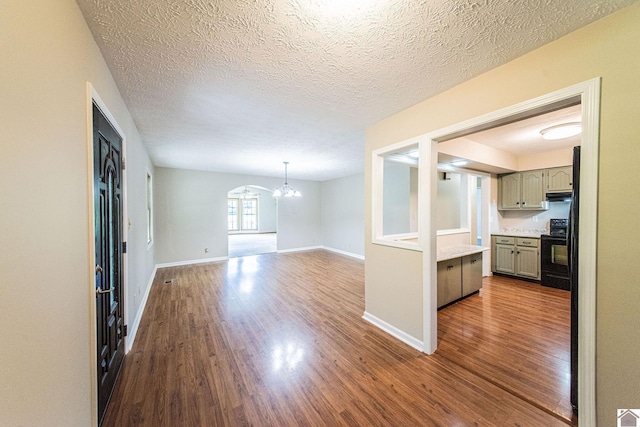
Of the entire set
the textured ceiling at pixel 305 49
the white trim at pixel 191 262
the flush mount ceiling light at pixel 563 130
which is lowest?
the white trim at pixel 191 262

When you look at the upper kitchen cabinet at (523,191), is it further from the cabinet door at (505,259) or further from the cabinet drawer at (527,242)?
the cabinet door at (505,259)

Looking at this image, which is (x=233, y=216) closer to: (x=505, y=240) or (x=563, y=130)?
(x=505, y=240)

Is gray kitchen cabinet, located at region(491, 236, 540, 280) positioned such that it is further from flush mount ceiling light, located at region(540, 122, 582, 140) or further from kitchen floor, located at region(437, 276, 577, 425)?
flush mount ceiling light, located at region(540, 122, 582, 140)

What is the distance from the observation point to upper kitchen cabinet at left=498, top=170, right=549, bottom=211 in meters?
4.49

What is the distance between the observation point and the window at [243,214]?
13.4m

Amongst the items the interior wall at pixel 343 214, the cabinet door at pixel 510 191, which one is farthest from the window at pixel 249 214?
the cabinet door at pixel 510 191

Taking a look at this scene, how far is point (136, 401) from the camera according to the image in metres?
1.72

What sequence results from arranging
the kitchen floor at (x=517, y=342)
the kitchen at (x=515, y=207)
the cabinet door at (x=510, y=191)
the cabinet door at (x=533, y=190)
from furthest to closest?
1. the cabinet door at (x=510, y=191)
2. the cabinet door at (x=533, y=190)
3. the kitchen at (x=515, y=207)
4. the kitchen floor at (x=517, y=342)

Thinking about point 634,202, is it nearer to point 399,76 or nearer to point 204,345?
point 399,76

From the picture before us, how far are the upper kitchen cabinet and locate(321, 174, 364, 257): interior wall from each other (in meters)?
3.33

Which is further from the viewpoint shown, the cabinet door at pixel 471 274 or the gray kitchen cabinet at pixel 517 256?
the gray kitchen cabinet at pixel 517 256

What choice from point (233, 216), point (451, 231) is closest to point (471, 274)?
point (451, 231)

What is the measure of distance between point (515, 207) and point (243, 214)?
41.0 feet

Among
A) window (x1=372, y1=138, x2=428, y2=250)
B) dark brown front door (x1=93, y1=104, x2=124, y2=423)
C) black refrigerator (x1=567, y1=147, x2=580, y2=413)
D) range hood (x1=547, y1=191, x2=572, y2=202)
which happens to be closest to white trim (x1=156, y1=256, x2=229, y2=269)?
dark brown front door (x1=93, y1=104, x2=124, y2=423)
